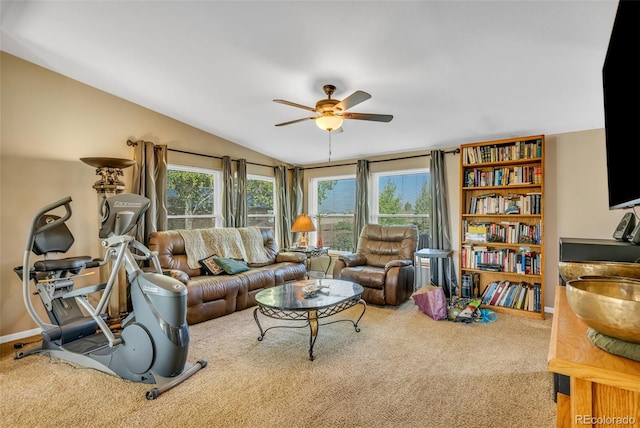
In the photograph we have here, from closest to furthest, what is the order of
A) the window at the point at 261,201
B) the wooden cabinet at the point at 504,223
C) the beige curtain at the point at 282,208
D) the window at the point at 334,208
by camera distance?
1. the wooden cabinet at the point at 504,223
2. the window at the point at 261,201
3. the window at the point at 334,208
4. the beige curtain at the point at 282,208

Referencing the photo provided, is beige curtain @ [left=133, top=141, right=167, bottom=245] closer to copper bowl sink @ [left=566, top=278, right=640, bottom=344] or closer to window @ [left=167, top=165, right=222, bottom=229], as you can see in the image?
window @ [left=167, top=165, right=222, bottom=229]

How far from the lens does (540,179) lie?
3736mm

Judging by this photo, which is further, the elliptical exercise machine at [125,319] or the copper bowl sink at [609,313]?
the elliptical exercise machine at [125,319]

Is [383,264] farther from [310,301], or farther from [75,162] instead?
[75,162]

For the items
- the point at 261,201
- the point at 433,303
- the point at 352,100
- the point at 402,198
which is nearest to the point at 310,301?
the point at 433,303

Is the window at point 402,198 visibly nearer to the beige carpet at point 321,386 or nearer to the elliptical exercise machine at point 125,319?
the beige carpet at point 321,386

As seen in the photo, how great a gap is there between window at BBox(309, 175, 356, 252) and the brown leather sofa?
140cm

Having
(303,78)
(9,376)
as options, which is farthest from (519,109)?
(9,376)

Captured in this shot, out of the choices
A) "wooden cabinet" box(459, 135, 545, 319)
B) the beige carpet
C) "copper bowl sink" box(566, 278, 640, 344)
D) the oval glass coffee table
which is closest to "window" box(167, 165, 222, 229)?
the beige carpet

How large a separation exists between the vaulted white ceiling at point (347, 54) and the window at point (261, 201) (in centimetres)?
177

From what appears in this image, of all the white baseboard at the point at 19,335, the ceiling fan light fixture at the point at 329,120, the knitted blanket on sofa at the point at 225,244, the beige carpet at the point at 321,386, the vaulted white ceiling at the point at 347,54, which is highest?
the vaulted white ceiling at the point at 347,54

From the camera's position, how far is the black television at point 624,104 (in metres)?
0.95

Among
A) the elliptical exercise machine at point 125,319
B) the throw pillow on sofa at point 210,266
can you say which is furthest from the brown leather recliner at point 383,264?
the elliptical exercise machine at point 125,319

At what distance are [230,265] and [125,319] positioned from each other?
5.37ft
